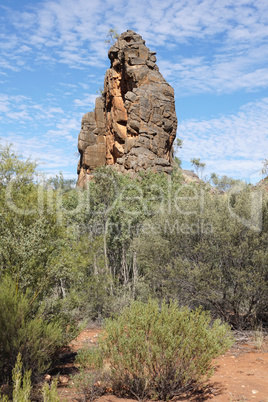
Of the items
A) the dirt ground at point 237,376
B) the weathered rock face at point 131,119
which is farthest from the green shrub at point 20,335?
the weathered rock face at point 131,119

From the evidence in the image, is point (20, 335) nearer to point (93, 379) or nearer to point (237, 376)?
point (93, 379)

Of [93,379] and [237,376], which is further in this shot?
[237,376]

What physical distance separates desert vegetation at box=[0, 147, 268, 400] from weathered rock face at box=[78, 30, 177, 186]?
53.7 ft

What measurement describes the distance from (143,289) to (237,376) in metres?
7.91

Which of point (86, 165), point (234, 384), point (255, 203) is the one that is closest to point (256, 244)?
point (255, 203)

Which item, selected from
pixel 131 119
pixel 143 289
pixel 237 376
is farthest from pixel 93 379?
pixel 131 119

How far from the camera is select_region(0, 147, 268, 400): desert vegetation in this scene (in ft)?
17.9

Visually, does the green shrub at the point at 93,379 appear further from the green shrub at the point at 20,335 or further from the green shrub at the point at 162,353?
the green shrub at the point at 20,335

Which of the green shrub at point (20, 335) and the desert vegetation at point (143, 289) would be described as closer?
the desert vegetation at point (143, 289)

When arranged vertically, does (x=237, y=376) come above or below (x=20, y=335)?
below

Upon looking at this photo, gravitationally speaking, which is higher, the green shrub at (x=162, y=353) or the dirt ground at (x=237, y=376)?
the green shrub at (x=162, y=353)

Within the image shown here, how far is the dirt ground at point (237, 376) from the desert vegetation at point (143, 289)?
1.39 ft

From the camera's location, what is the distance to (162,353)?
543 centimetres

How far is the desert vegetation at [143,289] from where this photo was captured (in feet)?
17.9
